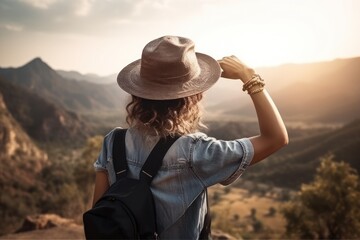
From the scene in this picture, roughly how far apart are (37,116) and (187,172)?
280 ft

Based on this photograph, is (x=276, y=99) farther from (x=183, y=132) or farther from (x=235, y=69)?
(x=183, y=132)

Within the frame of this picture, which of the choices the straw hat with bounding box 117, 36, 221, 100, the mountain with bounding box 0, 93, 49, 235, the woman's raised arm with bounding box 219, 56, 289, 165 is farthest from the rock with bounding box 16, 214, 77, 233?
the mountain with bounding box 0, 93, 49, 235

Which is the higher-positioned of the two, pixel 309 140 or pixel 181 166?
pixel 181 166

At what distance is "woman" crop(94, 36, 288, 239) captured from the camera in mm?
1439

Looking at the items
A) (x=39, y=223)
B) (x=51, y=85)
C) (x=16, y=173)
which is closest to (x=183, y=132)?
(x=39, y=223)

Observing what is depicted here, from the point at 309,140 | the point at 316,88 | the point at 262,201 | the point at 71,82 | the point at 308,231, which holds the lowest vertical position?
the point at 262,201

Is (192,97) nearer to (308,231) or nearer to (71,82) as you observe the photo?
(308,231)

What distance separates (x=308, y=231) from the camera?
17.2 meters

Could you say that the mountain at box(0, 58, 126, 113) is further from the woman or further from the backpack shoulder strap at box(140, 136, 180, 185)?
the backpack shoulder strap at box(140, 136, 180, 185)

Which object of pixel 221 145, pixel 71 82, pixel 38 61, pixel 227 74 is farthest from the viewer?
pixel 71 82

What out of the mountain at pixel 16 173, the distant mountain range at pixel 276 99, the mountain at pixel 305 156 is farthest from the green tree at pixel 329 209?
the mountain at pixel 305 156

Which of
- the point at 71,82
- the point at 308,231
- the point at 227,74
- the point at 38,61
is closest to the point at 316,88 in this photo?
the point at 308,231

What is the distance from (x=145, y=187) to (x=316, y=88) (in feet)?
326

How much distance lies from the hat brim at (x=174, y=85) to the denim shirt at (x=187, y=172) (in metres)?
0.20
